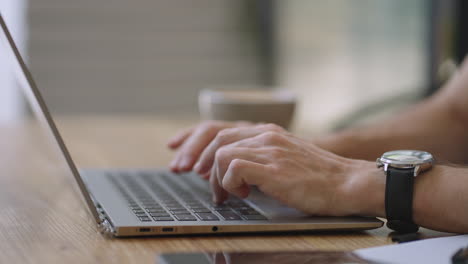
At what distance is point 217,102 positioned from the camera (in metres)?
1.27

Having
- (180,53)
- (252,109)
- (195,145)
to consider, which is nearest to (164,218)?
(195,145)

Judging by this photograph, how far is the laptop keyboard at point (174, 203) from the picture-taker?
72cm

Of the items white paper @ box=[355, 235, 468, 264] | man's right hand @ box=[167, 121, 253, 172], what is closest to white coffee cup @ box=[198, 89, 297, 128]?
man's right hand @ box=[167, 121, 253, 172]

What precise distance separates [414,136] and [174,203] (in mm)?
540

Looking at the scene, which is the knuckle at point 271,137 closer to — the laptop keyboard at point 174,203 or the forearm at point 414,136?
the laptop keyboard at point 174,203

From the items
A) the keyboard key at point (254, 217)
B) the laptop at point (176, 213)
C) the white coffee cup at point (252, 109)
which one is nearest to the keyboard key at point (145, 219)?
the laptop at point (176, 213)

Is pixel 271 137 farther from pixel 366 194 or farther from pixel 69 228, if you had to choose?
pixel 69 228

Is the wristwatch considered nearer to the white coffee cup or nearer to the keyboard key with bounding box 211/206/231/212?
the keyboard key with bounding box 211/206/231/212

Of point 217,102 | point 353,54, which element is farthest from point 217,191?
point 353,54

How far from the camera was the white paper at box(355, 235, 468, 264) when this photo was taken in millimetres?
580

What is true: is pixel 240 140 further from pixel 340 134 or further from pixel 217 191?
pixel 340 134

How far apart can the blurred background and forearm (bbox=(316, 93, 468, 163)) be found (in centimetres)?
200

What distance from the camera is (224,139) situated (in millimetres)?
838

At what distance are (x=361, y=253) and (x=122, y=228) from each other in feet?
0.78
